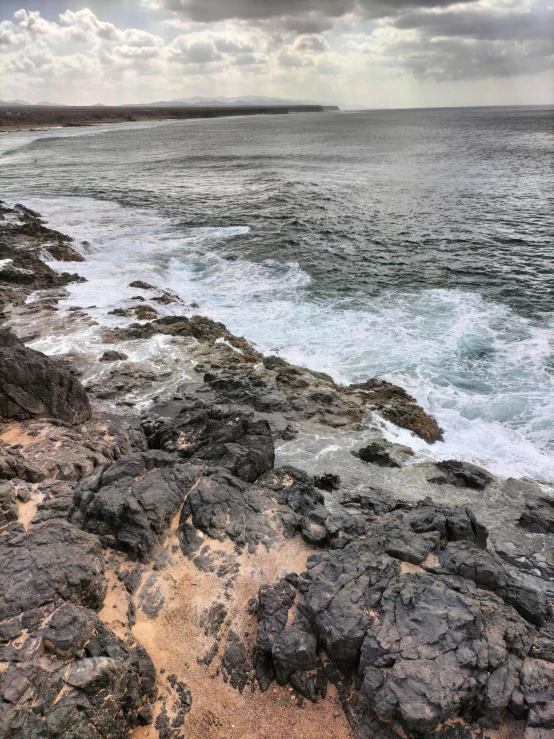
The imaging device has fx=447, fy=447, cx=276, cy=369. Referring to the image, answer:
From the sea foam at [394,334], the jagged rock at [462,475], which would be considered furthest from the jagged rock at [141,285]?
the jagged rock at [462,475]

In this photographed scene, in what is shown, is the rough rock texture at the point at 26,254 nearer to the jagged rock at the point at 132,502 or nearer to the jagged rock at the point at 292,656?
the jagged rock at the point at 132,502

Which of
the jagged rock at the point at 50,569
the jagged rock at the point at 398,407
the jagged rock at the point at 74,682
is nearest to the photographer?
the jagged rock at the point at 74,682

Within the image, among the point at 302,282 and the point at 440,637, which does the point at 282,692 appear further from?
the point at 302,282

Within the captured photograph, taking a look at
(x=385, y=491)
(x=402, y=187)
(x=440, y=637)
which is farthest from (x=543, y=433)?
(x=402, y=187)

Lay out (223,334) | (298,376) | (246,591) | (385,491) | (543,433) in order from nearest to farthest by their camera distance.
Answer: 1. (246,591)
2. (385,491)
3. (543,433)
4. (298,376)
5. (223,334)

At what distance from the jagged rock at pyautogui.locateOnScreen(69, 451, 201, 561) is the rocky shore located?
43 millimetres

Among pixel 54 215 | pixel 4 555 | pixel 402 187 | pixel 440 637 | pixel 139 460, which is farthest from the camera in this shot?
pixel 402 187

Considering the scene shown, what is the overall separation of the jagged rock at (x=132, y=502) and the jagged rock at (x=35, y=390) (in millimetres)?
4604

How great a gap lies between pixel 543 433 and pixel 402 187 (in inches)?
1964

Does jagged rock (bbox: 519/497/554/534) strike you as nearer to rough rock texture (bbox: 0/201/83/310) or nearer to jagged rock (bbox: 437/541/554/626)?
jagged rock (bbox: 437/541/554/626)

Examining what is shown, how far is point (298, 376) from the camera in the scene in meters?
19.7

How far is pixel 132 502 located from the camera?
9.61 metres

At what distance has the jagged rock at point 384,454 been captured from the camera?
48.5 ft

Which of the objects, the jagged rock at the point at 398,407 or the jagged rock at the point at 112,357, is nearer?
the jagged rock at the point at 398,407
